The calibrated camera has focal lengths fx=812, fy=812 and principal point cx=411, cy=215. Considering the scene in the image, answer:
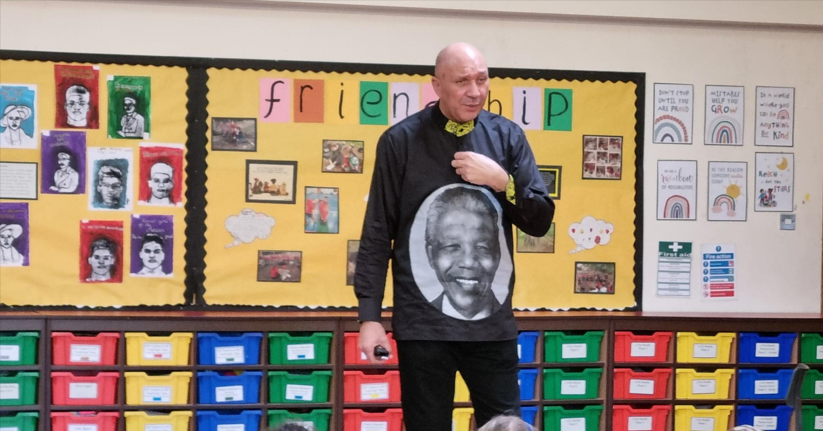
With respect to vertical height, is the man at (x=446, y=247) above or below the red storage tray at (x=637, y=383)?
above

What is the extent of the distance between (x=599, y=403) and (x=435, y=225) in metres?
2.30

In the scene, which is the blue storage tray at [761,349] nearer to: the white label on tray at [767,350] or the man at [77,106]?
the white label on tray at [767,350]

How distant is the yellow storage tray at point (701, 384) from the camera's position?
393cm

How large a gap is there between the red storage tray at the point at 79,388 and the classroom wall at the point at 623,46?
1528mm

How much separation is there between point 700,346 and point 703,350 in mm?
25

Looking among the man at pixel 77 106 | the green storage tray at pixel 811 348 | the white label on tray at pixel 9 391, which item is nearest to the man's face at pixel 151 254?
the man at pixel 77 106

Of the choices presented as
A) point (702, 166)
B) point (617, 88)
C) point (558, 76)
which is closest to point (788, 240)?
point (702, 166)

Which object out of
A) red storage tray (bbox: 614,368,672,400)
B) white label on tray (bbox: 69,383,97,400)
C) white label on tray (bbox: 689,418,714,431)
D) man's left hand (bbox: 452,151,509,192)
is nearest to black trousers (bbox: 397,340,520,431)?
man's left hand (bbox: 452,151,509,192)

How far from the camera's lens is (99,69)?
12.7 ft

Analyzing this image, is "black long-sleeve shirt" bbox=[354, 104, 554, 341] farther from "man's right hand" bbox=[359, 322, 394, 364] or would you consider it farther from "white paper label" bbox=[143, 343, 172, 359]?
"white paper label" bbox=[143, 343, 172, 359]

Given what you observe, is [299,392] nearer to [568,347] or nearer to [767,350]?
[568,347]

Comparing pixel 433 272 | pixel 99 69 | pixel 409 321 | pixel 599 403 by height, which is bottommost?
pixel 599 403

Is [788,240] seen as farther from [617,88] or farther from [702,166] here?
[617,88]

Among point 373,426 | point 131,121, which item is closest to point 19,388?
point 131,121
